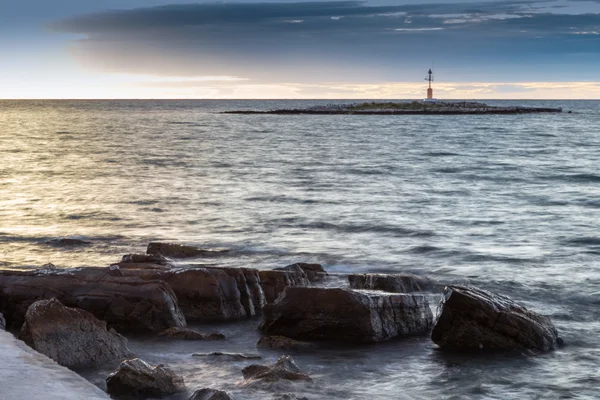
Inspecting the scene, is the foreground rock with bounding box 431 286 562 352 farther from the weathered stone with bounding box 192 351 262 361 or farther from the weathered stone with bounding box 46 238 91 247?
the weathered stone with bounding box 46 238 91 247

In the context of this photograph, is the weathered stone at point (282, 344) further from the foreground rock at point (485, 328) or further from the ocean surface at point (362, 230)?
the foreground rock at point (485, 328)

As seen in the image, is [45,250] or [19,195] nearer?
[45,250]

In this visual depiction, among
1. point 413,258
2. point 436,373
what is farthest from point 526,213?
point 436,373

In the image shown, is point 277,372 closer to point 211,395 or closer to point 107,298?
point 211,395

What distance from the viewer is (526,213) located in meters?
26.2

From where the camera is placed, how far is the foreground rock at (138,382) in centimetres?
883

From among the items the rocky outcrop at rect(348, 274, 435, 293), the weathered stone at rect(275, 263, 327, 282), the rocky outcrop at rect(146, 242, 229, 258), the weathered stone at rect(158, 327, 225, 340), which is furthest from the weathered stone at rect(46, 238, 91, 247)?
the weathered stone at rect(158, 327, 225, 340)

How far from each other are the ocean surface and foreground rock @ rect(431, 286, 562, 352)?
0.29 metres

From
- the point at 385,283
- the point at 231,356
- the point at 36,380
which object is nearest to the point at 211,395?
the point at 36,380

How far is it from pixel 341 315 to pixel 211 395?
3.66 metres

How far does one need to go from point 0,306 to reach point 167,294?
8.22 feet

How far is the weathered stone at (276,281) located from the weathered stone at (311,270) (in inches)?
28.5

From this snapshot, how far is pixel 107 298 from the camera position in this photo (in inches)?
466

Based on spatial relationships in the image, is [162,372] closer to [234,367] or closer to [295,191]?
[234,367]
